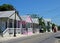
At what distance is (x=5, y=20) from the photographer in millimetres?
48750

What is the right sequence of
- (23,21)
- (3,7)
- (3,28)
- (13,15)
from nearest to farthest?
(3,28) → (13,15) → (23,21) → (3,7)

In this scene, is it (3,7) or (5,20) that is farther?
(3,7)

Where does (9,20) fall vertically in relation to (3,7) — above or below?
below

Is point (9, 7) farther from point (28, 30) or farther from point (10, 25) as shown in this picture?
point (10, 25)

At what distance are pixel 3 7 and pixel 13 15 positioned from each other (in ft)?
118

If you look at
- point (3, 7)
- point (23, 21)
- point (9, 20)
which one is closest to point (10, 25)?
point (9, 20)

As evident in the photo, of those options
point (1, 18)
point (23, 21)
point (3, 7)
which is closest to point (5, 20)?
point (1, 18)

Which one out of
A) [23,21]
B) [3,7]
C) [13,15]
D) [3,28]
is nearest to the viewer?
[3,28]

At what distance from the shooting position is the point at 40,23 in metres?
89.2

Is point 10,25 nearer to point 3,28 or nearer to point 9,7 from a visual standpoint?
point 3,28

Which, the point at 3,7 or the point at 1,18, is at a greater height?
the point at 3,7

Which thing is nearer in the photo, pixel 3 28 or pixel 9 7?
pixel 3 28

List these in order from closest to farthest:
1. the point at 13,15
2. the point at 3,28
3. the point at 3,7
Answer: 1. the point at 3,28
2. the point at 13,15
3. the point at 3,7

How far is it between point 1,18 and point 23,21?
1426cm
